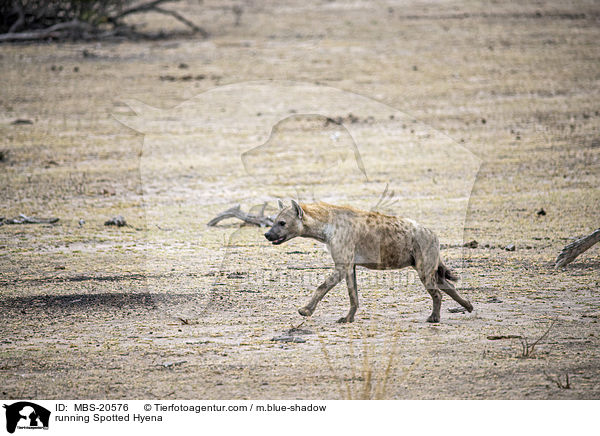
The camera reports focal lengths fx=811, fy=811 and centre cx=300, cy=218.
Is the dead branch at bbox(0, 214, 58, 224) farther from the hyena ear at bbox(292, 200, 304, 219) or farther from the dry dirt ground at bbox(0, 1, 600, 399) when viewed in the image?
the hyena ear at bbox(292, 200, 304, 219)

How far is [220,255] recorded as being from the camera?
31.4 ft

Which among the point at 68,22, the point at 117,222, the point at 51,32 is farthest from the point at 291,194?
the point at 68,22

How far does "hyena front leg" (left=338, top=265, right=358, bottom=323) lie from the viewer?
22.4 ft

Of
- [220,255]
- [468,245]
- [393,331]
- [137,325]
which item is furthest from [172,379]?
[468,245]

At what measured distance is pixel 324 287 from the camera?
681 cm

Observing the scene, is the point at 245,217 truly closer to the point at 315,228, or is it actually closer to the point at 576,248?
the point at 315,228

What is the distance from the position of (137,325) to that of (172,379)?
1349 mm

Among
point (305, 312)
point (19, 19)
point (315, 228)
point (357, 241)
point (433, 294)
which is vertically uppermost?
point (315, 228)

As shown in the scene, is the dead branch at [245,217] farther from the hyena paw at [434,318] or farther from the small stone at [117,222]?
the hyena paw at [434,318]

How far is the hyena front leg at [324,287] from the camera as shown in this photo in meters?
6.77

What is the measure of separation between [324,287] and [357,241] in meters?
0.48

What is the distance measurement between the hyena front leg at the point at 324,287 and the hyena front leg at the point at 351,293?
0.07 meters
